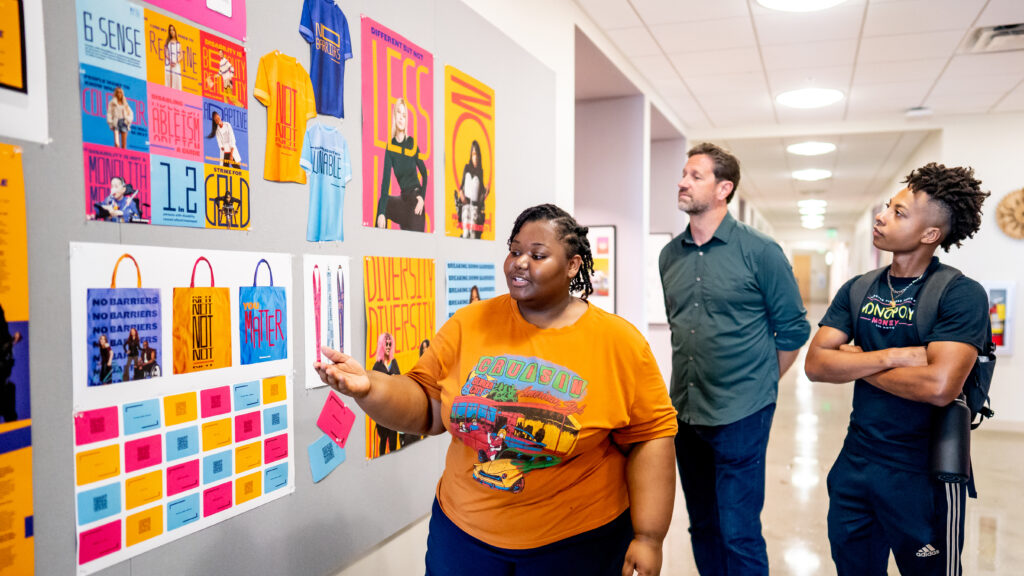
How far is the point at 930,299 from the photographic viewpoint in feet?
6.08

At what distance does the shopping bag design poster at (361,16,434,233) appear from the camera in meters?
1.94

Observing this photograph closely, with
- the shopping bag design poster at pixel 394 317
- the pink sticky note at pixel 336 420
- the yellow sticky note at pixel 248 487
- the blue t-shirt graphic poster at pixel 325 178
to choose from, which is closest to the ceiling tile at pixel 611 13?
the shopping bag design poster at pixel 394 317

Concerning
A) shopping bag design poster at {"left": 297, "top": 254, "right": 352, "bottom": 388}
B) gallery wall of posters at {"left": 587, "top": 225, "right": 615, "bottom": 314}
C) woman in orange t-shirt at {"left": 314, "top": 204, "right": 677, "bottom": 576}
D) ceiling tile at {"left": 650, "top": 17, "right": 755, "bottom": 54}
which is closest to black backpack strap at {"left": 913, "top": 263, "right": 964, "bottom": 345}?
woman in orange t-shirt at {"left": 314, "top": 204, "right": 677, "bottom": 576}

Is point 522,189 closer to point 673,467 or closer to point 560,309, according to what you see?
point 560,309

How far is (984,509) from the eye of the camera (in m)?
3.87

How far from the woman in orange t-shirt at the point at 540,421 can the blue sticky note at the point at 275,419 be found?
361 mm

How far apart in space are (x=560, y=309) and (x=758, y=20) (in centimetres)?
324

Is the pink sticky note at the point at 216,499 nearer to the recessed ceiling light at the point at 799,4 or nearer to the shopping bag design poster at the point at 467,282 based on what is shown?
the shopping bag design poster at the point at 467,282

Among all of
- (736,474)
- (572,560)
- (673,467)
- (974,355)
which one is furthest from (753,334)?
(572,560)

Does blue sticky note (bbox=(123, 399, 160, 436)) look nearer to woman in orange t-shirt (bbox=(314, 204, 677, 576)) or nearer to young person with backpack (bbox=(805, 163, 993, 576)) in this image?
woman in orange t-shirt (bbox=(314, 204, 677, 576))

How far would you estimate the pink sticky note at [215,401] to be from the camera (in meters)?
1.44

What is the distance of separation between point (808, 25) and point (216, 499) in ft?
13.4

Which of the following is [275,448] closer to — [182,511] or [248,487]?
[248,487]

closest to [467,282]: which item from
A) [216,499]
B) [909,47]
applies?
[216,499]
